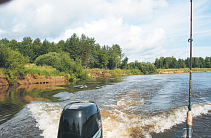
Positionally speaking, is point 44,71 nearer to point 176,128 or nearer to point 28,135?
point 28,135

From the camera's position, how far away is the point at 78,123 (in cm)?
265

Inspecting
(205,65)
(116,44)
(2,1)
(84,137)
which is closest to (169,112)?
(84,137)

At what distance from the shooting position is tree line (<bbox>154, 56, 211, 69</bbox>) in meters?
102

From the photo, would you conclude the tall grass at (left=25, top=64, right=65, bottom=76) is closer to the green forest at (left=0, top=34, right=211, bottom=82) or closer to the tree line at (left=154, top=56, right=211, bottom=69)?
the green forest at (left=0, top=34, right=211, bottom=82)

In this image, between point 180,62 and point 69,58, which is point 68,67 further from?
point 180,62

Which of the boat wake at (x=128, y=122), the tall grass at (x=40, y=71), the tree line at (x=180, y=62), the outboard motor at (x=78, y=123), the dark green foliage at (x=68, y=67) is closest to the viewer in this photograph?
the outboard motor at (x=78, y=123)

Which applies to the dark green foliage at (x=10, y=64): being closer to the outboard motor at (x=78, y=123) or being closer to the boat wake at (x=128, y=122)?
the boat wake at (x=128, y=122)

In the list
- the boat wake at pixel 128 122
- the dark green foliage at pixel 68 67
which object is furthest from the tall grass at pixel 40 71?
the boat wake at pixel 128 122

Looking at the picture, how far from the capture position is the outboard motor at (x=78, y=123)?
2.62 m

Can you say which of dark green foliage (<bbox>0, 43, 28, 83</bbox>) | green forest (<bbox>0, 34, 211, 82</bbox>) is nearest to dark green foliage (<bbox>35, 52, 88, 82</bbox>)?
green forest (<bbox>0, 34, 211, 82</bbox>)

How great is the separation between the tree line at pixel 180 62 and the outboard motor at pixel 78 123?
115372mm

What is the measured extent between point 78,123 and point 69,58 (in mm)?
28573

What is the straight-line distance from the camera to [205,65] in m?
101

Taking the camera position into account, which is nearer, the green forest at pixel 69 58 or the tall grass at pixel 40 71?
the green forest at pixel 69 58
